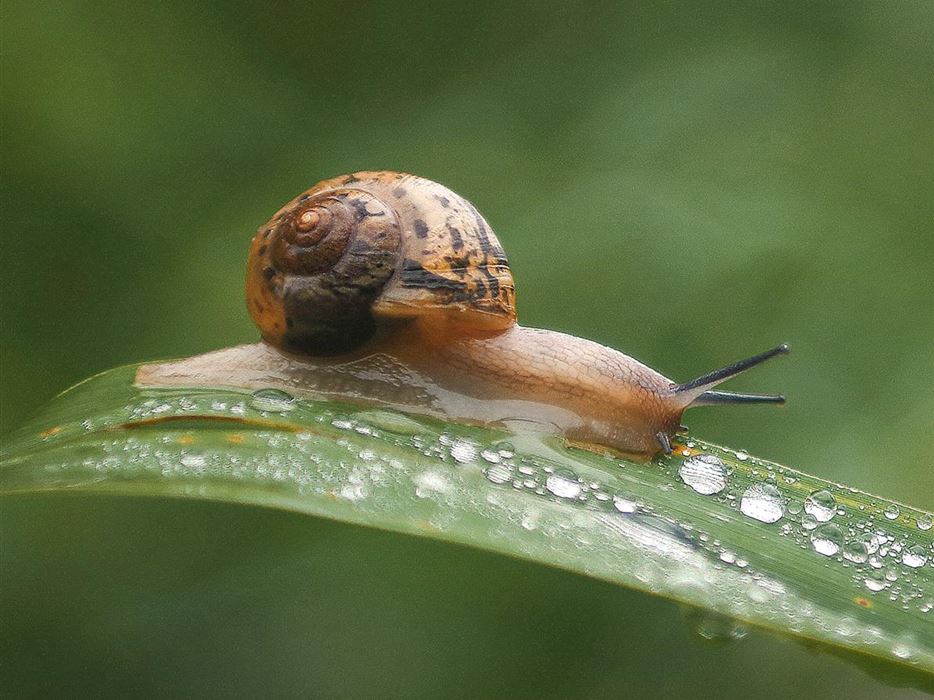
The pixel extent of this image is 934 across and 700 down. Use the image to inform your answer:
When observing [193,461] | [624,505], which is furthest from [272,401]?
[624,505]

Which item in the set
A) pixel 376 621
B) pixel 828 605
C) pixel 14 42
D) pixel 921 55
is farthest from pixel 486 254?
pixel 921 55

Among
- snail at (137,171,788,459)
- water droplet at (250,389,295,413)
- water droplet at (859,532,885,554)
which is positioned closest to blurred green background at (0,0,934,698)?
snail at (137,171,788,459)

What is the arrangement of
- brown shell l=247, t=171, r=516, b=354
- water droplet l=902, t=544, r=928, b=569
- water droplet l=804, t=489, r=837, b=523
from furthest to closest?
brown shell l=247, t=171, r=516, b=354 < water droplet l=804, t=489, r=837, b=523 < water droplet l=902, t=544, r=928, b=569

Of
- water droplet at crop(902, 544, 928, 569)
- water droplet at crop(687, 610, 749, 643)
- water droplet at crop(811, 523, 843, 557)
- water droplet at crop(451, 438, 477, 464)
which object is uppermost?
water droplet at crop(451, 438, 477, 464)

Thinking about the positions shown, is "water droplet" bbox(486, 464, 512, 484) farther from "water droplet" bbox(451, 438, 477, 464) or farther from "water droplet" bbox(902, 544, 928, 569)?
"water droplet" bbox(902, 544, 928, 569)

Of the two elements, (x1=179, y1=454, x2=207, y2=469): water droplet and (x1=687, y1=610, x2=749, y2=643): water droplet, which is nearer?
(x1=687, y1=610, x2=749, y2=643): water droplet

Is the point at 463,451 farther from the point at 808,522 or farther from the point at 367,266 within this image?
the point at 367,266

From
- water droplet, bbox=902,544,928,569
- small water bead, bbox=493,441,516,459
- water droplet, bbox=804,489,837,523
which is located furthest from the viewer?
small water bead, bbox=493,441,516,459
